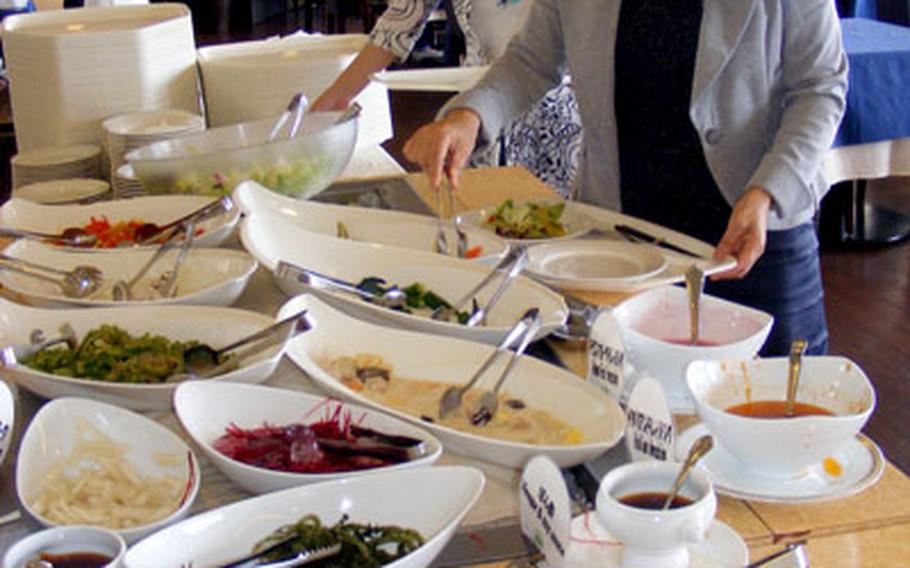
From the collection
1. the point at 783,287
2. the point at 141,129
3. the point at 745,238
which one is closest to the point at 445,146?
the point at 745,238

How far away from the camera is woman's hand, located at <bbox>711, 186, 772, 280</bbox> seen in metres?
1.56

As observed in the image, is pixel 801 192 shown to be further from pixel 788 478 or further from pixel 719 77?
pixel 788 478

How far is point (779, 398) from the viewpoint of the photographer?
1.15 metres

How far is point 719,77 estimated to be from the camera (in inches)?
70.7

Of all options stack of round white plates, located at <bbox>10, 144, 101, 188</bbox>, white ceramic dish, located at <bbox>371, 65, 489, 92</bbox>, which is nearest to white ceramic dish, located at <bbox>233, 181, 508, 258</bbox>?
white ceramic dish, located at <bbox>371, 65, 489, 92</bbox>

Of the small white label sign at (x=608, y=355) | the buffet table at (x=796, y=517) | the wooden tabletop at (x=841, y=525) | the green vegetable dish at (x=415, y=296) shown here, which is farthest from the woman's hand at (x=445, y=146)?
the wooden tabletop at (x=841, y=525)

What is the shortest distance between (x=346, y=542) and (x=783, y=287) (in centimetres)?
116

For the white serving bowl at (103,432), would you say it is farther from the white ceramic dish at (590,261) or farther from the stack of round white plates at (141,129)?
the stack of round white plates at (141,129)

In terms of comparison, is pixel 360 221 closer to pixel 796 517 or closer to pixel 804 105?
pixel 804 105

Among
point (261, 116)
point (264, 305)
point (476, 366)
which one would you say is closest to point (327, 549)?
point (476, 366)

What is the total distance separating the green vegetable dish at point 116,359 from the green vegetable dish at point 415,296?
11.2 inches

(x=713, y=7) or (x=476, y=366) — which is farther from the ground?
(x=713, y=7)

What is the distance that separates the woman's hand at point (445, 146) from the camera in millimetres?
1817

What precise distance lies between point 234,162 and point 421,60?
601 centimetres
